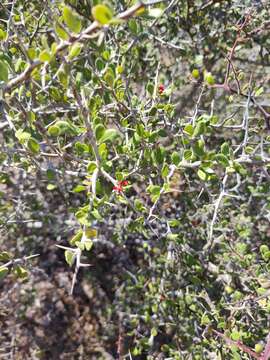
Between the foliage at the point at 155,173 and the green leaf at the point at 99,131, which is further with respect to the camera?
the foliage at the point at 155,173

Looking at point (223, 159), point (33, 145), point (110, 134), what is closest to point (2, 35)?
point (33, 145)

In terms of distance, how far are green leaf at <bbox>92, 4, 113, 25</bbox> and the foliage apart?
10.7 inches

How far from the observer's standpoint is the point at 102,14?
0.57 metres

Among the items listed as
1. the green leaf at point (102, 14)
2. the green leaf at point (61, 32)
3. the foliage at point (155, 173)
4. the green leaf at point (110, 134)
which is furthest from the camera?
the foliage at point (155, 173)

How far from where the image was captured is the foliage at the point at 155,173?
118 cm

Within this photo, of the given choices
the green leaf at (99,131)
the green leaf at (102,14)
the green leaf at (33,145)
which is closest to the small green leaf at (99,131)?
the green leaf at (99,131)

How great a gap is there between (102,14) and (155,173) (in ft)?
3.01

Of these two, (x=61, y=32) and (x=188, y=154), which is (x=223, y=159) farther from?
(x=61, y=32)

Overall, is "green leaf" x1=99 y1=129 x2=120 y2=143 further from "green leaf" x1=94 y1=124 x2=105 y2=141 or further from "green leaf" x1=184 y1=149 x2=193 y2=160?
"green leaf" x1=184 y1=149 x2=193 y2=160

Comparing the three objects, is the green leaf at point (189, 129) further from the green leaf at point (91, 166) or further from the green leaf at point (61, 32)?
the green leaf at point (61, 32)

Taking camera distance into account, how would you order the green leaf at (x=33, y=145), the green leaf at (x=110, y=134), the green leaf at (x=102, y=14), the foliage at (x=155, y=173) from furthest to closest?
the foliage at (x=155, y=173), the green leaf at (x=33, y=145), the green leaf at (x=110, y=134), the green leaf at (x=102, y=14)

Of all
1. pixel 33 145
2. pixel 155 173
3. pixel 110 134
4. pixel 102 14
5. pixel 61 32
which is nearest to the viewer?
pixel 102 14

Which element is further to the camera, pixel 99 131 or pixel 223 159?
pixel 223 159

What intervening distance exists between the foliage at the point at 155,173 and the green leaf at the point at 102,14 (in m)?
0.27
